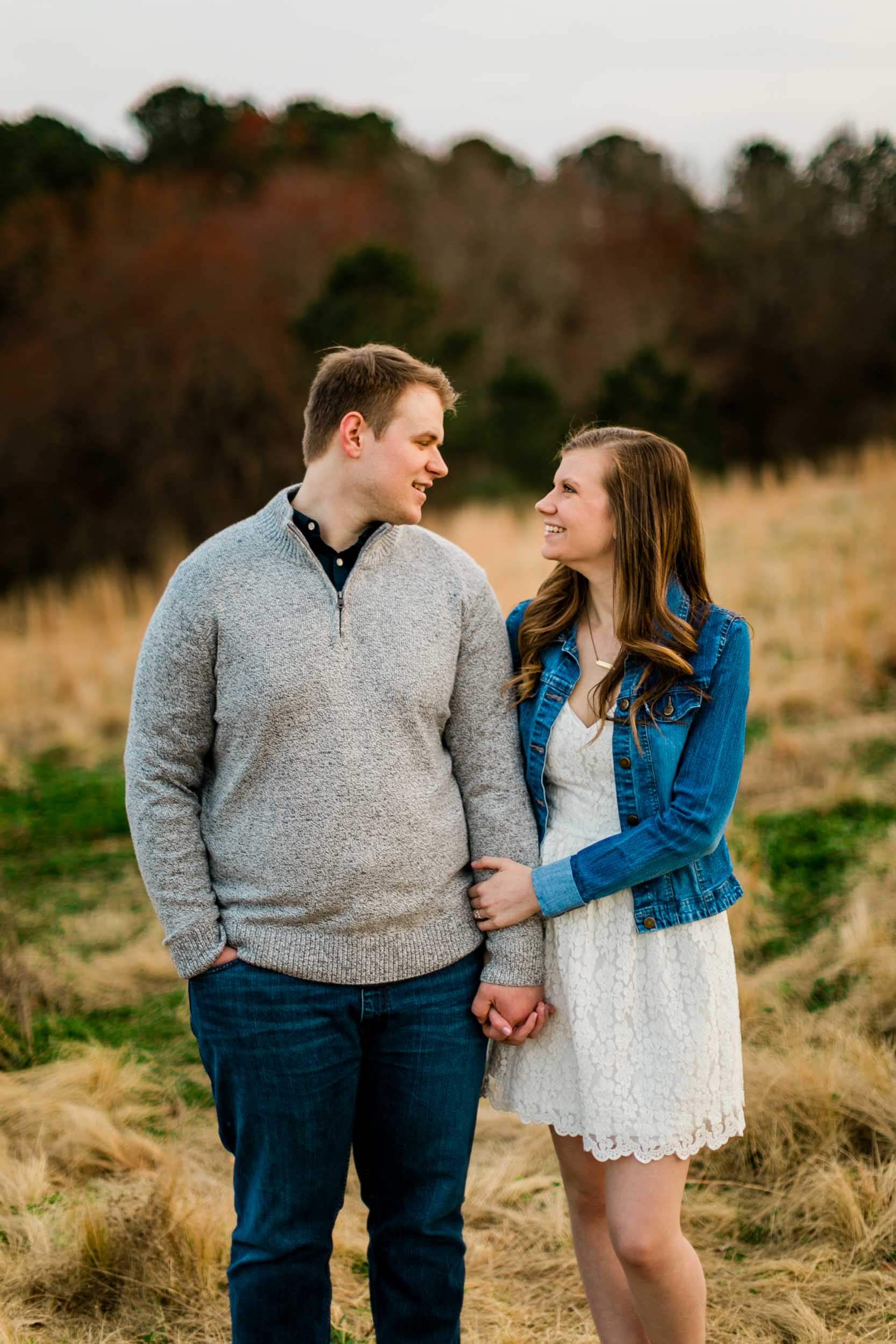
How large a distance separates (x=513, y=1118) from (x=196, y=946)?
2000mm

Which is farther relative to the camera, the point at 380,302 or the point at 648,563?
the point at 380,302

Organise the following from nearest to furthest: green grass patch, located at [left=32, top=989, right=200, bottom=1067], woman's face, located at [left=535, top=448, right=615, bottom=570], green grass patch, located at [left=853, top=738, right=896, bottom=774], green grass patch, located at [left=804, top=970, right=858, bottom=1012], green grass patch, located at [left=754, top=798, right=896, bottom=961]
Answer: woman's face, located at [left=535, top=448, right=615, bottom=570] < green grass patch, located at [left=804, top=970, right=858, bottom=1012] < green grass patch, located at [left=32, top=989, right=200, bottom=1067] < green grass patch, located at [left=754, top=798, right=896, bottom=961] < green grass patch, located at [left=853, top=738, right=896, bottom=774]

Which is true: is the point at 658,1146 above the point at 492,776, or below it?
below

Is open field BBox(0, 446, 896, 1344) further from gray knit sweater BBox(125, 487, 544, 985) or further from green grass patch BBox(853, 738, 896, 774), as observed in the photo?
gray knit sweater BBox(125, 487, 544, 985)

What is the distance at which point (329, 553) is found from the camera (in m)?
2.16

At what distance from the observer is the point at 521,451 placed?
1764 cm

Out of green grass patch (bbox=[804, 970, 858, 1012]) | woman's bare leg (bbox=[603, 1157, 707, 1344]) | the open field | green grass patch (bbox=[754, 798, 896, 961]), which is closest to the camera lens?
woman's bare leg (bbox=[603, 1157, 707, 1344])

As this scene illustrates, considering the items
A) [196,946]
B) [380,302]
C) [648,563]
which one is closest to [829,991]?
[648,563]

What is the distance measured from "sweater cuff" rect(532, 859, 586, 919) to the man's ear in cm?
85

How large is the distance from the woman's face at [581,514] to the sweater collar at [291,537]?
1.00 ft

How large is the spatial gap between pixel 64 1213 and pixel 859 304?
25299 mm

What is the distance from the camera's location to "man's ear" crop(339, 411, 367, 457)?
2.11 metres

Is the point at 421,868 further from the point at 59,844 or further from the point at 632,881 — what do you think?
the point at 59,844

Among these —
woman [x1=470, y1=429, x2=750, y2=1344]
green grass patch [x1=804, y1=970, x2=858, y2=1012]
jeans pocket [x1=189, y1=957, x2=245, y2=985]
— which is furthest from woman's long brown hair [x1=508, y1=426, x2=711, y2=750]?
green grass patch [x1=804, y1=970, x2=858, y2=1012]
